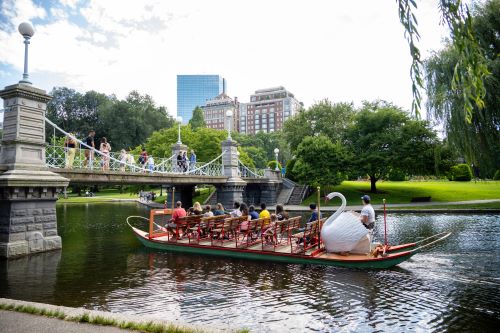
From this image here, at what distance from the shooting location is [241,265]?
11.2 meters

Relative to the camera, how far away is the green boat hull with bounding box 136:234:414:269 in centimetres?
995

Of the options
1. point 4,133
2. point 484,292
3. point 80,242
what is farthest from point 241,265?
point 4,133

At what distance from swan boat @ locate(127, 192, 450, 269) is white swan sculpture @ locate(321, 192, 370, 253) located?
0.16 ft

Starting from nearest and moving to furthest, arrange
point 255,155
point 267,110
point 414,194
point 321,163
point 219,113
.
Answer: point 321,163, point 414,194, point 255,155, point 267,110, point 219,113

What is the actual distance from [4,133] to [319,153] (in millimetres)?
27325

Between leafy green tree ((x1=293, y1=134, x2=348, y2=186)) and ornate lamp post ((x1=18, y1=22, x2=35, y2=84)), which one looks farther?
leafy green tree ((x1=293, y1=134, x2=348, y2=186))

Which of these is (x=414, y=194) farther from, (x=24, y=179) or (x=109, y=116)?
(x=109, y=116)

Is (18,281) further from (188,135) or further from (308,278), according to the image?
(188,135)

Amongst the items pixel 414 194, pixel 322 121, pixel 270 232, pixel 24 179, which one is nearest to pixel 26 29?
pixel 24 179

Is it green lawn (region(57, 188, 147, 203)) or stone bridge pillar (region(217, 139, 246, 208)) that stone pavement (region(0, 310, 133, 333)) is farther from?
green lawn (region(57, 188, 147, 203))

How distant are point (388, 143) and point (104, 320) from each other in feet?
111

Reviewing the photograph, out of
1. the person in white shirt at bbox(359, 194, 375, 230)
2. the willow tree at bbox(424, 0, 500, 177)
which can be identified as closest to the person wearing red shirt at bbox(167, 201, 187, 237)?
the person in white shirt at bbox(359, 194, 375, 230)

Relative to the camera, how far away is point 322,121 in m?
43.3

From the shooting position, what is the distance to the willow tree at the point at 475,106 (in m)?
18.9
